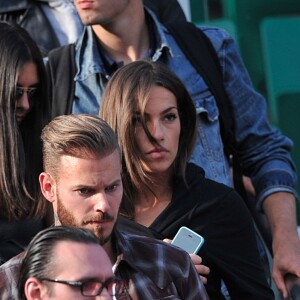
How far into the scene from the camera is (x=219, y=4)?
257 inches

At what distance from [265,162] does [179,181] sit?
0.75 metres

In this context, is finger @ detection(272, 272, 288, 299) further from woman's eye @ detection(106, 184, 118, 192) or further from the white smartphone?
woman's eye @ detection(106, 184, 118, 192)

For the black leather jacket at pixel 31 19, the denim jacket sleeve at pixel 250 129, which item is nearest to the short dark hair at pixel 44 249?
the denim jacket sleeve at pixel 250 129

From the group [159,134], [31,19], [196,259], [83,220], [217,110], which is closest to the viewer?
[83,220]

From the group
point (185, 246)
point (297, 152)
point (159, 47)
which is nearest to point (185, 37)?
point (159, 47)

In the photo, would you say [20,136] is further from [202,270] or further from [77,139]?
[202,270]

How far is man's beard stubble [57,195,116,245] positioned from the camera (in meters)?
3.67

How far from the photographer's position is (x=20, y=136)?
14.4 feet

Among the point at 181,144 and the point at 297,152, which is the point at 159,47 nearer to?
the point at 181,144

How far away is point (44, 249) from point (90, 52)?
1872mm

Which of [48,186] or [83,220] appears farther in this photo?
[48,186]

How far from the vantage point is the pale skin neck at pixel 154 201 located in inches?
171

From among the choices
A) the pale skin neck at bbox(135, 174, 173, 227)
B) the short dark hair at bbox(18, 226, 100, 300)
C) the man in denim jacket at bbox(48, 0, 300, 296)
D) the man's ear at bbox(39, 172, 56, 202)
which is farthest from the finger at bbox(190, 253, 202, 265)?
the short dark hair at bbox(18, 226, 100, 300)

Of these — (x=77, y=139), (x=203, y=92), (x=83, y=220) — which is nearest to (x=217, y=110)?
(x=203, y=92)
